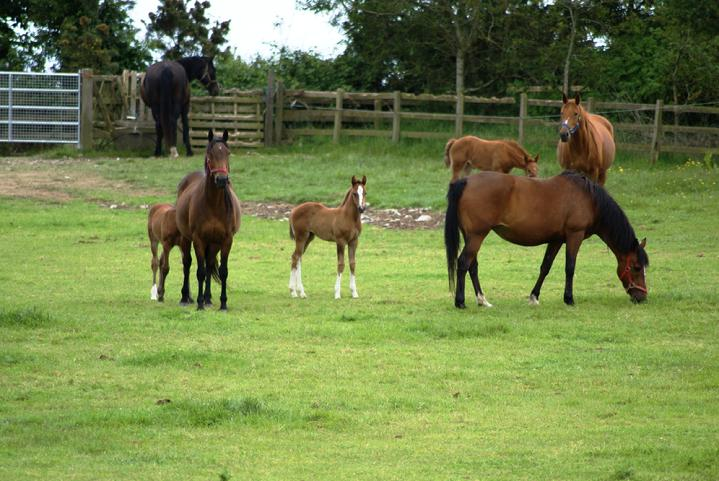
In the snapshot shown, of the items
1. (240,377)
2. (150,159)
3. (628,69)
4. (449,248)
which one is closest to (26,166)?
(150,159)

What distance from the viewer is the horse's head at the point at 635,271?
1484 cm

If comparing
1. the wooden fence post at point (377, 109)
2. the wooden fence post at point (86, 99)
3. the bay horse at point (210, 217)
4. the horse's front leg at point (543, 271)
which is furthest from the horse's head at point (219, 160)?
the wooden fence post at point (86, 99)

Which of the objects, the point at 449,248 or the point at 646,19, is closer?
the point at 449,248

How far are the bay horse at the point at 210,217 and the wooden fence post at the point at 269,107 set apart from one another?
20033 millimetres

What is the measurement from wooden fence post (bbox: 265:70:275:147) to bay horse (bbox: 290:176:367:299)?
1915 cm

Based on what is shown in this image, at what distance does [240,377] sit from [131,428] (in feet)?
6.50

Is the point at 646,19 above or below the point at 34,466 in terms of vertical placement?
above

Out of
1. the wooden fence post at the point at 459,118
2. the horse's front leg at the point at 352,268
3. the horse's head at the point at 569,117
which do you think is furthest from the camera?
the wooden fence post at the point at 459,118

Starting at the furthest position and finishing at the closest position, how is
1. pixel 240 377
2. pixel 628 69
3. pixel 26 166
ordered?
1. pixel 628 69
2. pixel 26 166
3. pixel 240 377

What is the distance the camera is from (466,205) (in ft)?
47.4

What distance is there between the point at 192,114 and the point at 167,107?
2.34 m

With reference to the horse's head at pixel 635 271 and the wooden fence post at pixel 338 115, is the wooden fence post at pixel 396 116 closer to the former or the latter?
the wooden fence post at pixel 338 115

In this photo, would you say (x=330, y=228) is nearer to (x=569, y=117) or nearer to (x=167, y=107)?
(x=569, y=117)

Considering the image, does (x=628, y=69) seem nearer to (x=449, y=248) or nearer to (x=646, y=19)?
(x=646, y=19)
